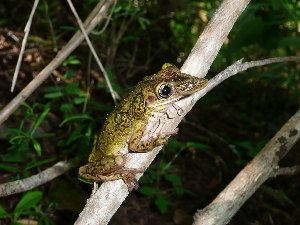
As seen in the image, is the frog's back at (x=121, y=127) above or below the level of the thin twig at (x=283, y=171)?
above

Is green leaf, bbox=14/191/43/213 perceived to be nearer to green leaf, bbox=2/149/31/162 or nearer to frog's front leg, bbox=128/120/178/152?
green leaf, bbox=2/149/31/162

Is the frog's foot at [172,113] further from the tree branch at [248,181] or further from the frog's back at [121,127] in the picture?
the tree branch at [248,181]

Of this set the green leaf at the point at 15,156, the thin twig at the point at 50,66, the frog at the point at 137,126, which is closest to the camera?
the frog at the point at 137,126

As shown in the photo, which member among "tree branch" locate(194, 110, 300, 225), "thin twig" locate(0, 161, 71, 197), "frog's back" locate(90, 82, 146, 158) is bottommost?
"tree branch" locate(194, 110, 300, 225)

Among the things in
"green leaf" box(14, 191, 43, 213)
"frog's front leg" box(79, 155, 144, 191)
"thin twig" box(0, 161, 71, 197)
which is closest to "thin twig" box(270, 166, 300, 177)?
"frog's front leg" box(79, 155, 144, 191)

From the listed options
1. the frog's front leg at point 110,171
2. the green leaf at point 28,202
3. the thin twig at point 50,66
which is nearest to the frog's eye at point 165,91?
the frog's front leg at point 110,171

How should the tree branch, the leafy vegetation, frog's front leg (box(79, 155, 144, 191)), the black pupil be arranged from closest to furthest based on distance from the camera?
frog's front leg (box(79, 155, 144, 191))
the black pupil
the tree branch
the leafy vegetation
